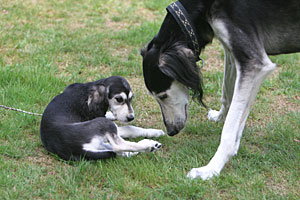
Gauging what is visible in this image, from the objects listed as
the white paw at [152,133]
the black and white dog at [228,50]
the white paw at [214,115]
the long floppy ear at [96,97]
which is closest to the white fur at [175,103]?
the black and white dog at [228,50]

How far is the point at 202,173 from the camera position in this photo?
359 centimetres

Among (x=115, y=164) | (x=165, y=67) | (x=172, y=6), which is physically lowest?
(x=115, y=164)

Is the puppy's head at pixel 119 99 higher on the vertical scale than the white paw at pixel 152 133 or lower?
higher

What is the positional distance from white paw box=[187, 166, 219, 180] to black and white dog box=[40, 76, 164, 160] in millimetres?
545

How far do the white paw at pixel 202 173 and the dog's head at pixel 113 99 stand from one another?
1041mm

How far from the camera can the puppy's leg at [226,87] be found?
177 inches

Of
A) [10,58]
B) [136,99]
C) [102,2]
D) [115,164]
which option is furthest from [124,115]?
[102,2]

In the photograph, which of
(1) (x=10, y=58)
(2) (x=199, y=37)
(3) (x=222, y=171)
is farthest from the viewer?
(1) (x=10, y=58)

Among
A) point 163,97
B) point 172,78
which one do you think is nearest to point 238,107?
point 172,78

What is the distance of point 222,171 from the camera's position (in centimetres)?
372

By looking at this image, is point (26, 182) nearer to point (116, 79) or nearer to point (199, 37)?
point (116, 79)

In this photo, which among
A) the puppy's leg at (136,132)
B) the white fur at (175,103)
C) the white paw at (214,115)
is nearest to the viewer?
the white fur at (175,103)

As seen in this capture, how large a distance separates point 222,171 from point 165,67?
3.54 feet

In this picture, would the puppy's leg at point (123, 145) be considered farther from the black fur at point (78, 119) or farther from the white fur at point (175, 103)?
the white fur at point (175, 103)
